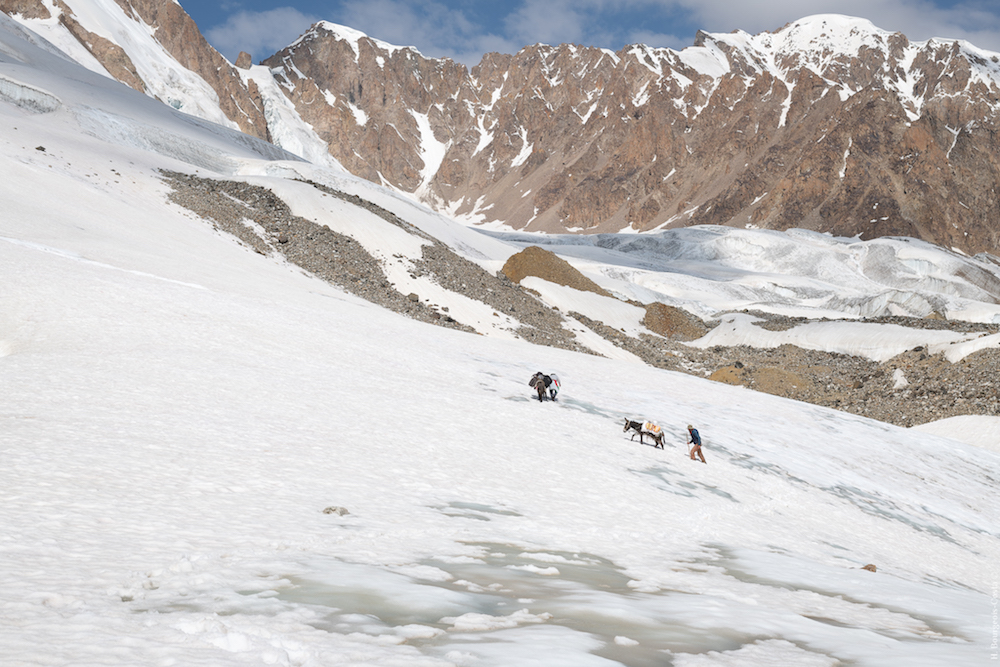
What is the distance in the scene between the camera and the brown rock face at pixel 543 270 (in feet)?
163

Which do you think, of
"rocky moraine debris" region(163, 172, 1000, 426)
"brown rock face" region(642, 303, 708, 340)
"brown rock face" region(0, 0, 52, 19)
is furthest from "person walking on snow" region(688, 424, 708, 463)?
"brown rock face" region(0, 0, 52, 19)

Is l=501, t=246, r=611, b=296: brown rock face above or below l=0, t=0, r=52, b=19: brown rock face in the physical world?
below

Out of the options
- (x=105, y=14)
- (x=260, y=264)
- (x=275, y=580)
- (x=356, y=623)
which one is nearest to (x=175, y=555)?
(x=275, y=580)

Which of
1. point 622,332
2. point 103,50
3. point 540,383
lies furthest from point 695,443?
point 103,50

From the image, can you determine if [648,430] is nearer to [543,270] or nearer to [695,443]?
[695,443]

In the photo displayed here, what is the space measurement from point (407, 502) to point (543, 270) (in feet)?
139

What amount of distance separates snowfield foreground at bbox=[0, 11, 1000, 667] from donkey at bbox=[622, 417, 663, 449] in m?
0.31

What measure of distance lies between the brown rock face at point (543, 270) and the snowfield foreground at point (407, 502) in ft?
84.0

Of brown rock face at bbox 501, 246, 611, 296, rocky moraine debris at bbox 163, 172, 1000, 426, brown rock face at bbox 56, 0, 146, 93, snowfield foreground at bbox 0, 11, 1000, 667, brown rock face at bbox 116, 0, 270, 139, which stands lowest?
snowfield foreground at bbox 0, 11, 1000, 667

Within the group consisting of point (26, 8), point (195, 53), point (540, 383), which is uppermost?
point (195, 53)

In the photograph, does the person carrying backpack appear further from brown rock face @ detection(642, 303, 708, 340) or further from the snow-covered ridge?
the snow-covered ridge

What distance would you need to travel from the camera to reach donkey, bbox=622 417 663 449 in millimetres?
14742

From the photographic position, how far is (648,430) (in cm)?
1484

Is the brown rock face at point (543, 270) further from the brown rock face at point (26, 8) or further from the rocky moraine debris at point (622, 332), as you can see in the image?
the brown rock face at point (26, 8)
